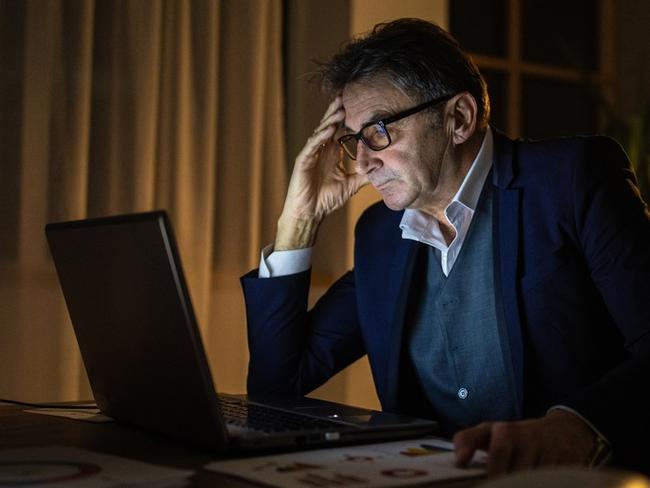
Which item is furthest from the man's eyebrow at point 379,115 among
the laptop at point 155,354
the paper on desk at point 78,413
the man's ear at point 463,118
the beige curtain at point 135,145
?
the beige curtain at point 135,145

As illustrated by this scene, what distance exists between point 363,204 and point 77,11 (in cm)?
107

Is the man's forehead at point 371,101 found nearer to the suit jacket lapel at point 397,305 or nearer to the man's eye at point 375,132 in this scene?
the man's eye at point 375,132

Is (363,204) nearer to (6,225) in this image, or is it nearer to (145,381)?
(6,225)

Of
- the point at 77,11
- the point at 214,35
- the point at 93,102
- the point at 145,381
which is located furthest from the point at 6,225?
the point at 145,381

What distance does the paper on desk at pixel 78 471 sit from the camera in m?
0.91

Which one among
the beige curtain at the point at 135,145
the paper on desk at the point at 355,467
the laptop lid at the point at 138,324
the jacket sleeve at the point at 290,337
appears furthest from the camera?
the beige curtain at the point at 135,145

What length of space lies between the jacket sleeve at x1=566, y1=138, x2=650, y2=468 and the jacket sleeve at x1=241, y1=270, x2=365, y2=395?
50 centimetres

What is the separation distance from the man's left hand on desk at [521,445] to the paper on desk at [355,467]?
19 mm

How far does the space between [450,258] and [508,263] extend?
185 mm

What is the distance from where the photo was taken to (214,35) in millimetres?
2795

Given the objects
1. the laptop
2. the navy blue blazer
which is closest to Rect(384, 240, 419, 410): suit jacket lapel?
the navy blue blazer

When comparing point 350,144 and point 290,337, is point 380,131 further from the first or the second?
point 290,337

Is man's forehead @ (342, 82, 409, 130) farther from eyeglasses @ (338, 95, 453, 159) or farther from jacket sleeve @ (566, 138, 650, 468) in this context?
jacket sleeve @ (566, 138, 650, 468)

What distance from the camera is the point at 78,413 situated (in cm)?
145
